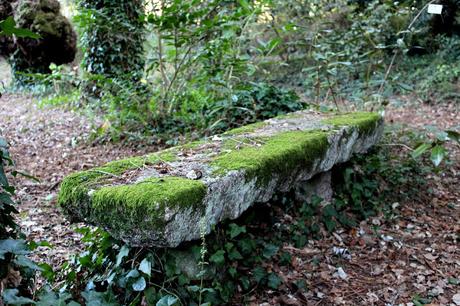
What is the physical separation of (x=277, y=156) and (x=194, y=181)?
0.78m

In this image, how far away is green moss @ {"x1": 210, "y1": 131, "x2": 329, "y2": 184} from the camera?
256 centimetres

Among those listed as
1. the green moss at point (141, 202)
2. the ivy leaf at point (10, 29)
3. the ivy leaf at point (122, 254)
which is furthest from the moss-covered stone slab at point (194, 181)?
the ivy leaf at point (10, 29)

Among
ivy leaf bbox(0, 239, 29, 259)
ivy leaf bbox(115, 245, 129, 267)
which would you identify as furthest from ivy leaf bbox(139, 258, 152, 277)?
ivy leaf bbox(0, 239, 29, 259)

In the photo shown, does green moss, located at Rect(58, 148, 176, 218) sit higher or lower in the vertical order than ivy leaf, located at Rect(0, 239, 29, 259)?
lower

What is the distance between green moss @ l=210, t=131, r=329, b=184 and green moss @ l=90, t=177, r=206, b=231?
35cm

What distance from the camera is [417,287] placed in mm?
2947

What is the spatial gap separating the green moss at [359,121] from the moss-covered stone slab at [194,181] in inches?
8.2

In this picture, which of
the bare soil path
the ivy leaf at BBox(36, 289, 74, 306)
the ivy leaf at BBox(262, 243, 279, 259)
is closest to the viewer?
the ivy leaf at BBox(36, 289, 74, 306)

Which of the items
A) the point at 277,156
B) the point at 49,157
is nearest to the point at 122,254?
the point at 277,156

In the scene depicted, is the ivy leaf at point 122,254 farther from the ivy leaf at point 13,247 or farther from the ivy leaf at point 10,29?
the ivy leaf at point 10,29

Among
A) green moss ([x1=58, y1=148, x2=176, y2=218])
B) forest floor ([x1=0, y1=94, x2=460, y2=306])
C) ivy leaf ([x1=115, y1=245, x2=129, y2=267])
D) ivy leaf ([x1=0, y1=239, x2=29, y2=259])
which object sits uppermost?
ivy leaf ([x1=0, y1=239, x2=29, y2=259])

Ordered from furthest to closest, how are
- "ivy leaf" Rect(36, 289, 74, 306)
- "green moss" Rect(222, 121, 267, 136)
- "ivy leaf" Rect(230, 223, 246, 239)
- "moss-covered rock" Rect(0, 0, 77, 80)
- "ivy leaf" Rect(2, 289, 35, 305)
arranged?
"moss-covered rock" Rect(0, 0, 77, 80) → "green moss" Rect(222, 121, 267, 136) → "ivy leaf" Rect(230, 223, 246, 239) → "ivy leaf" Rect(36, 289, 74, 306) → "ivy leaf" Rect(2, 289, 35, 305)

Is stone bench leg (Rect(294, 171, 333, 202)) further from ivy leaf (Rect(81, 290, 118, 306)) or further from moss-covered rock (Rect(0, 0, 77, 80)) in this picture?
moss-covered rock (Rect(0, 0, 77, 80))

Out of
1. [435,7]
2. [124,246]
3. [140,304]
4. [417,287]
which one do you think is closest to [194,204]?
[124,246]
